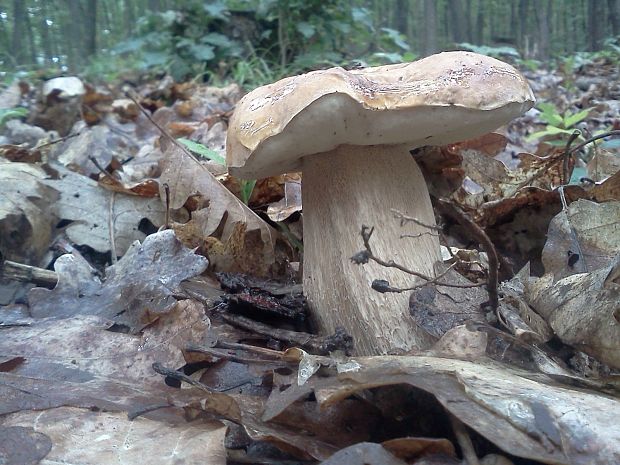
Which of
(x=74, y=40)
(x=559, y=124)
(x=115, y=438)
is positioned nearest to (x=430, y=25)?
(x=74, y=40)

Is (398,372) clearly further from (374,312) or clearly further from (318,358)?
(374,312)

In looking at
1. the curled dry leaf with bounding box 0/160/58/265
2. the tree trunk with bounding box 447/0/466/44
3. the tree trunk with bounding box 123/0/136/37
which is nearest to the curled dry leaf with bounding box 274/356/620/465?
the curled dry leaf with bounding box 0/160/58/265

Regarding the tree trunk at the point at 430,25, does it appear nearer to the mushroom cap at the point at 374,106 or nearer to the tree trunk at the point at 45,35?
the mushroom cap at the point at 374,106

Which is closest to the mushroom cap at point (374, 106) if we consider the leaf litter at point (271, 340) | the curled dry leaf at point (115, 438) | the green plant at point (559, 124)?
the leaf litter at point (271, 340)

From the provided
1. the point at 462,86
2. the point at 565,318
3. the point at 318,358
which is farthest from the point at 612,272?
the point at 318,358

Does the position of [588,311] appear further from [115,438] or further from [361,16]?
[361,16]

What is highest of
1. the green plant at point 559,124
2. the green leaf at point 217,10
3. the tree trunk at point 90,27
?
the tree trunk at point 90,27
